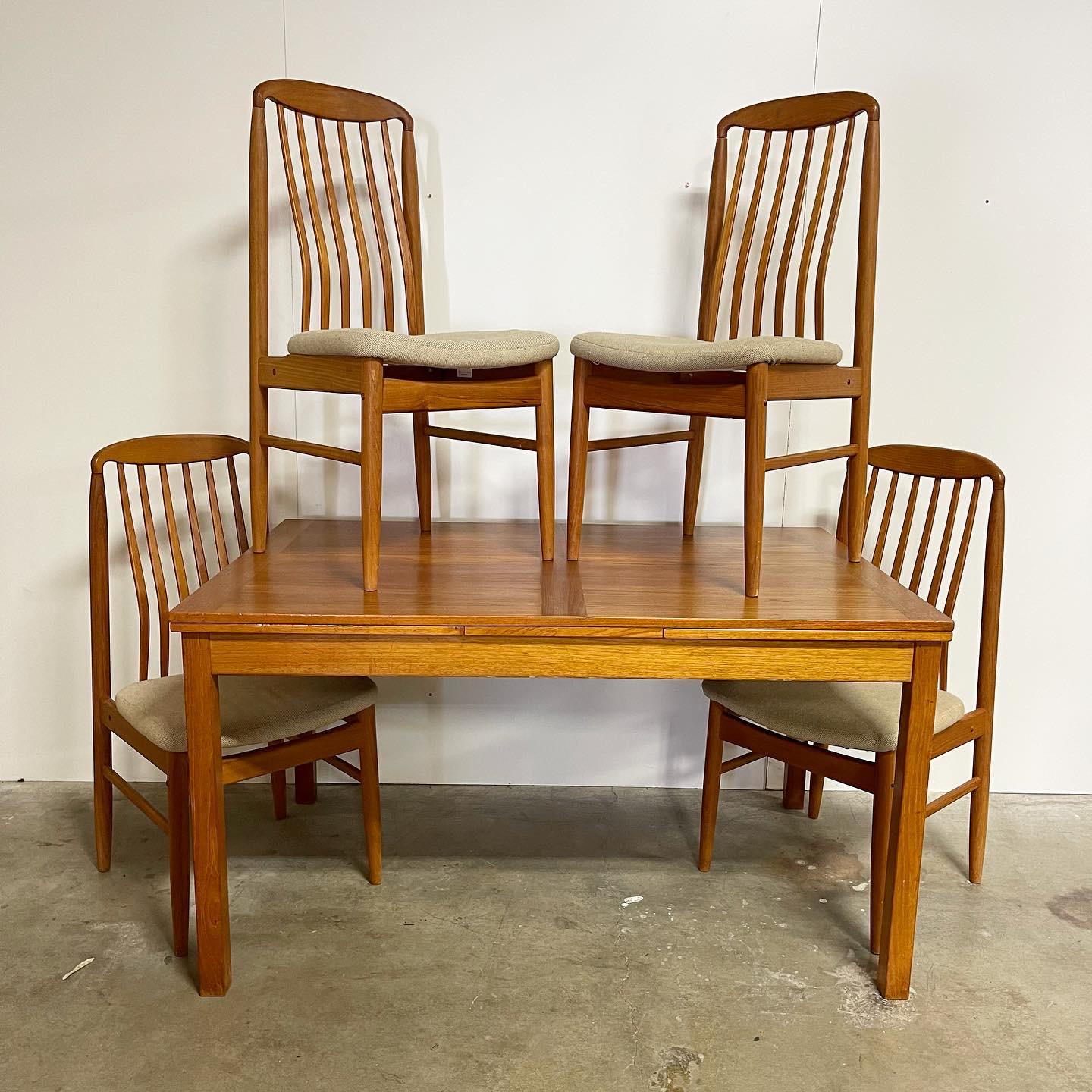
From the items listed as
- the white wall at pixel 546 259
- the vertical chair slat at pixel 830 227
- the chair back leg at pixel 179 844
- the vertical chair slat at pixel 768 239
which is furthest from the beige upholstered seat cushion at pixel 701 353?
the chair back leg at pixel 179 844

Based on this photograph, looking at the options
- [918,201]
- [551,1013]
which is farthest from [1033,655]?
[551,1013]

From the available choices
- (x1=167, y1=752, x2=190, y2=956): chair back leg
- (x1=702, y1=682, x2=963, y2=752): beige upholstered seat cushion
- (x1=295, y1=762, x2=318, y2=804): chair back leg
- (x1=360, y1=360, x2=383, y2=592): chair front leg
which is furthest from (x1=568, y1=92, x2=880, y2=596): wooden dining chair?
(x1=295, y1=762, x2=318, y2=804): chair back leg

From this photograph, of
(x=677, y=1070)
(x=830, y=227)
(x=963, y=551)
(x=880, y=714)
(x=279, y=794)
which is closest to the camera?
(x=677, y=1070)

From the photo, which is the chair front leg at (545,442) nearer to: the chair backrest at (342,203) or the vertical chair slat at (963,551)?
the chair backrest at (342,203)

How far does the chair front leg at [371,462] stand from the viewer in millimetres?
1715

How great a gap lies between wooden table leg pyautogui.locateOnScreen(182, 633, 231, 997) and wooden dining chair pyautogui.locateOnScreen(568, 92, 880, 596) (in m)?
0.72

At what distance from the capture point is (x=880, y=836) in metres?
1.94

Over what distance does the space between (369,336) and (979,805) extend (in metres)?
1.54

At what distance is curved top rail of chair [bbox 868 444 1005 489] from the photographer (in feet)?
6.82

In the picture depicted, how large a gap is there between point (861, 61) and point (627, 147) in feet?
1.80

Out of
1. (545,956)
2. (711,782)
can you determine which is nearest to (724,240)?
(711,782)

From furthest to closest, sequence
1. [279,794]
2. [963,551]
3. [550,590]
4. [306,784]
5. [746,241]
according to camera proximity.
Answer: [306,784] → [279,794] → [746,241] → [963,551] → [550,590]

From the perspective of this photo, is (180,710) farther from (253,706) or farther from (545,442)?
(545,442)

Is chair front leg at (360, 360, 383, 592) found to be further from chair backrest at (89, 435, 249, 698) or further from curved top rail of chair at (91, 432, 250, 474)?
curved top rail of chair at (91, 432, 250, 474)
